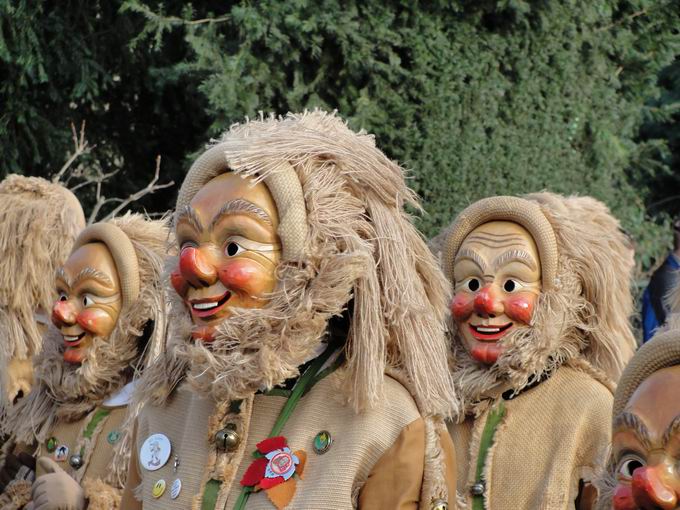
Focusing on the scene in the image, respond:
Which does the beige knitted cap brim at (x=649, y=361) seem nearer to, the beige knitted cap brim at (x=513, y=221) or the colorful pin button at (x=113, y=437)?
the beige knitted cap brim at (x=513, y=221)

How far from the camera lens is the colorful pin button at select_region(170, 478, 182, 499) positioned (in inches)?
140

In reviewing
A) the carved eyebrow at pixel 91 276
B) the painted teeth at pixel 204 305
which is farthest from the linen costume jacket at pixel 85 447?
the painted teeth at pixel 204 305

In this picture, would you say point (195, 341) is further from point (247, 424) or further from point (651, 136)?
point (651, 136)

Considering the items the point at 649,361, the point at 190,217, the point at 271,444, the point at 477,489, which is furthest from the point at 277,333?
the point at 477,489

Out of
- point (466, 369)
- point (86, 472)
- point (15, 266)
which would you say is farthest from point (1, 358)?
point (466, 369)

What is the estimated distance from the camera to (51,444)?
516cm

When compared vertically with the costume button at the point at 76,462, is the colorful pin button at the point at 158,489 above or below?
above

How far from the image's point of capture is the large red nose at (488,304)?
16.2 feet

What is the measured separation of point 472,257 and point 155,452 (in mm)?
1806

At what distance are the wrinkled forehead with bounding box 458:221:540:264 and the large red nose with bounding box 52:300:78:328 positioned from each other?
5.22 ft

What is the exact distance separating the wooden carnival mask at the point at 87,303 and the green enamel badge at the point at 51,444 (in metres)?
0.33

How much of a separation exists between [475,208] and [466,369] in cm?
66

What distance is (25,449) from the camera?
5.25m

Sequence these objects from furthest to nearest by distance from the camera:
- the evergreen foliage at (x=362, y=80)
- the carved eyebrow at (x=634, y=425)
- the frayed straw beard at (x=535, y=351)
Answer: the evergreen foliage at (x=362, y=80) → the frayed straw beard at (x=535, y=351) → the carved eyebrow at (x=634, y=425)
